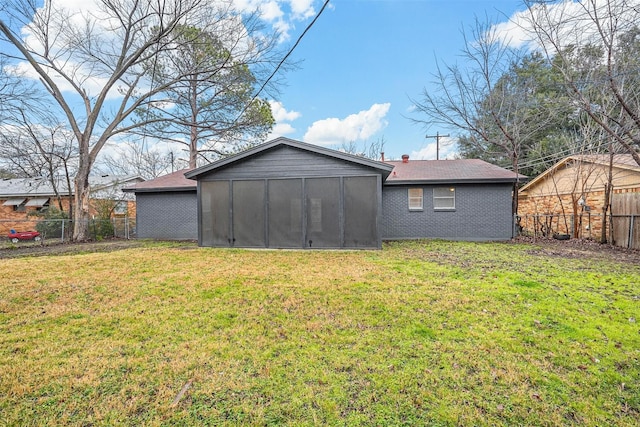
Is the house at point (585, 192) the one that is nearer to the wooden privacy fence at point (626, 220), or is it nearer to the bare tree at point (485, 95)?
the wooden privacy fence at point (626, 220)

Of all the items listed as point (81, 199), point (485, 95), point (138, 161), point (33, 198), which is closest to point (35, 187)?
point (33, 198)

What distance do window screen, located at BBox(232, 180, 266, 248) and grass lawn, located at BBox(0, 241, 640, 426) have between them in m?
3.74

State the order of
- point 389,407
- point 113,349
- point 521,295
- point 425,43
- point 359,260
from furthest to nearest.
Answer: point 425,43, point 359,260, point 521,295, point 113,349, point 389,407

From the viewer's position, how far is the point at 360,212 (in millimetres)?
8648

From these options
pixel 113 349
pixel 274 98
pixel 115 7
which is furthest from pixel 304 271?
pixel 115 7

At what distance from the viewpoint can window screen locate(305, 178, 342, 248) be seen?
28.7 ft

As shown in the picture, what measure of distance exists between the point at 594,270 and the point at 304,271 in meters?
5.50

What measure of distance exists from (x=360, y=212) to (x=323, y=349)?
240 inches

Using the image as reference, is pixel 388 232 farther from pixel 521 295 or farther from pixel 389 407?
pixel 389 407

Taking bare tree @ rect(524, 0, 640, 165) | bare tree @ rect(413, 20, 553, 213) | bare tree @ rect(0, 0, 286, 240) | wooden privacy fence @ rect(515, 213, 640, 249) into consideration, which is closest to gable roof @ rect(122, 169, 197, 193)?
bare tree @ rect(0, 0, 286, 240)

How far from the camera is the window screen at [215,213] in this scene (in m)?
9.37

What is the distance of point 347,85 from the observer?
1581 centimetres

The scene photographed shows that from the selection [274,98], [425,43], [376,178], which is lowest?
[376,178]

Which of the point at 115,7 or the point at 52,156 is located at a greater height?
the point at 115,7
